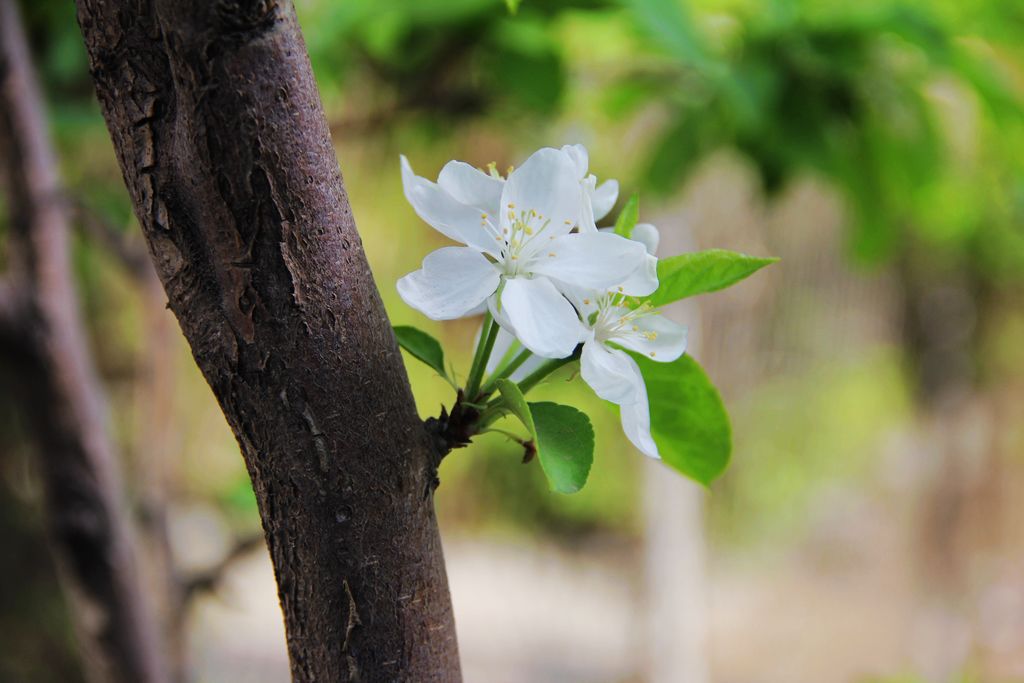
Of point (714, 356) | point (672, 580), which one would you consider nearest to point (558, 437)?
point (672, 580)

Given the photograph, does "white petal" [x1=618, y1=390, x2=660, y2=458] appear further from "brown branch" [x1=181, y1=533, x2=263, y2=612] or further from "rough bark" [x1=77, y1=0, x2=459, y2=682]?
"brown branch" [x1=181, y1=533, x2=263, y2=612]

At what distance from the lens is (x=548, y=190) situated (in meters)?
0.28

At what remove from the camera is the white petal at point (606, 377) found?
27cm

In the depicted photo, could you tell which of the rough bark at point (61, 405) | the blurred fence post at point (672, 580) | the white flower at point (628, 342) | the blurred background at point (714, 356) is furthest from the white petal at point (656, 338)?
the blurred fence post at point (672, 580)

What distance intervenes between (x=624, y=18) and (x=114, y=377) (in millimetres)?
2016

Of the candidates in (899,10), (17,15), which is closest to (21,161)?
(17,15)

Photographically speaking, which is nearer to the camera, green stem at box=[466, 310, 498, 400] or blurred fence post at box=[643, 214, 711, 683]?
green stem at box=[466, 310, 498, 400]

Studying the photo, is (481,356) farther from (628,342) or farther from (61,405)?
(61,405)

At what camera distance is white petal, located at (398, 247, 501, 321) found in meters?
0.27

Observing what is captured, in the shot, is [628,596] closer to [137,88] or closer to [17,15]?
[17,15]

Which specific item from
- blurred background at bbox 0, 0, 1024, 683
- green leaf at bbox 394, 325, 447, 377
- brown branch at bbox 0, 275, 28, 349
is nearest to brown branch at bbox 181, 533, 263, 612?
blurred background at bbox 0, 0, 1024, 683

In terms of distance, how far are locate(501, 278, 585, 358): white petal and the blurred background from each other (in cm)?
26

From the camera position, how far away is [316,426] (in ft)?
0.85

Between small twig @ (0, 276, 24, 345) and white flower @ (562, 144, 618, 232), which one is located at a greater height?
small twig @ (0, 276, 24, 345)
